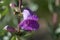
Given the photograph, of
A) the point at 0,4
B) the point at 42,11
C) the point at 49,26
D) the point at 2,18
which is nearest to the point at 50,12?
the point at 42,11

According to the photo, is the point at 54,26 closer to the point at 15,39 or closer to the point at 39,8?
the point at 39,8

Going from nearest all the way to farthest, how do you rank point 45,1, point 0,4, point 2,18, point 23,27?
point 23,27, point 0,4, point 2,18, point 45,1

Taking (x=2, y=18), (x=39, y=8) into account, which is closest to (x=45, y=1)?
(x=39, y=8)

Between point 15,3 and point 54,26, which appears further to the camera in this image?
point 54,26

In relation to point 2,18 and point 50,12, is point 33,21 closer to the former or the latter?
point 2,18

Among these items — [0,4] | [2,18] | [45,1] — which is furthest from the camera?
[45,1]

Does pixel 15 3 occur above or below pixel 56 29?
above

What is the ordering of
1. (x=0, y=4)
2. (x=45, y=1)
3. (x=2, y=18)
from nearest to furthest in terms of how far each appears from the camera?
(x=0, y=4) → (x=2, y=18) → (x=45, y=1)

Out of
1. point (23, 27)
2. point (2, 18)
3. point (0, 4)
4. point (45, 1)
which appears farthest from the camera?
point (45, 1)

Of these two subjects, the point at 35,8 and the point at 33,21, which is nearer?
the point at 33,21
